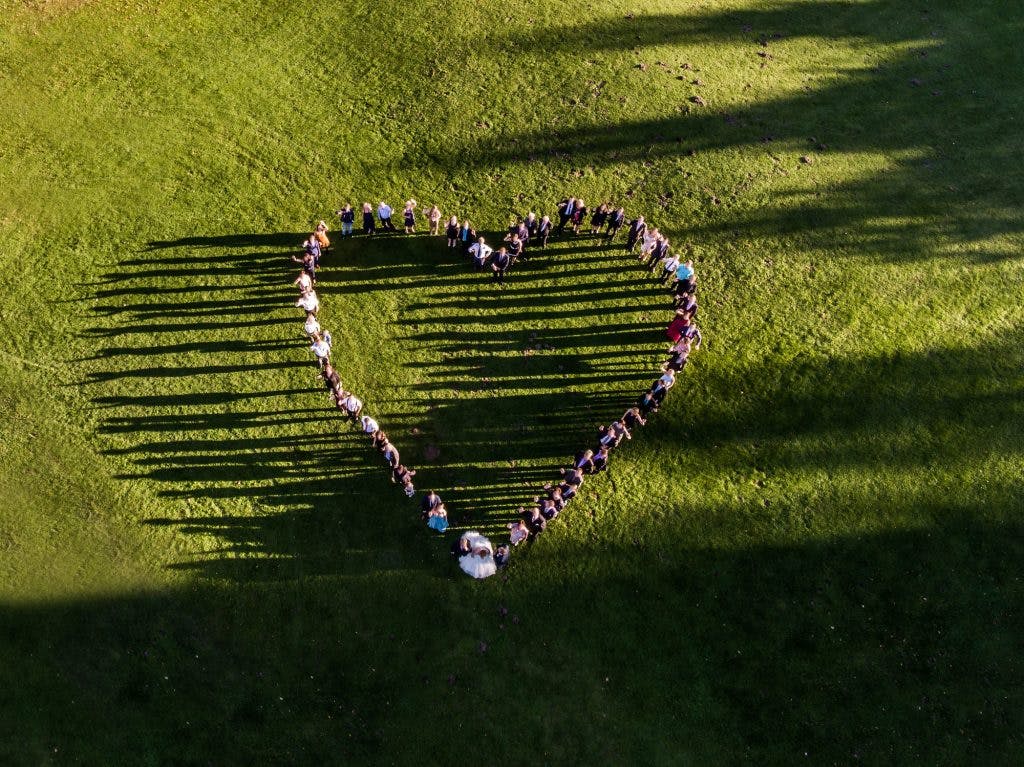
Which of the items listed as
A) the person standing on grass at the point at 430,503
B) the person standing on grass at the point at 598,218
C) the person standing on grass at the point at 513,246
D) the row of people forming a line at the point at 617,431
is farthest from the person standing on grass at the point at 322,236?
the row of people forming a line at the point at 617,431

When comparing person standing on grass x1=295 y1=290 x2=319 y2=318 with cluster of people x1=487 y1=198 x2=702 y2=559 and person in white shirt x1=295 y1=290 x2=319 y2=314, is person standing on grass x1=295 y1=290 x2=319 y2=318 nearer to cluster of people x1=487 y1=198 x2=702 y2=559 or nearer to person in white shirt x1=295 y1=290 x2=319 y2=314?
person in white shirt x1=295 y1=290 x2=319 y2=314

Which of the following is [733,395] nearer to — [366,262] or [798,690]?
[798,690]

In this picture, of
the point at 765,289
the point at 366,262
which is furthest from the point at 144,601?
the point at 765,289

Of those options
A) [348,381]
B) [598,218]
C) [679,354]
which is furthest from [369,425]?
[598,218]

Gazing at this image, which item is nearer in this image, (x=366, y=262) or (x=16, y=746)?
(x=16, y=746)

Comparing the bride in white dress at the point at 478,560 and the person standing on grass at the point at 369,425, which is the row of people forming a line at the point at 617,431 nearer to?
the bride in white dress at the point at 478,560

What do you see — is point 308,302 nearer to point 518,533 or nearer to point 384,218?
point 384,218
